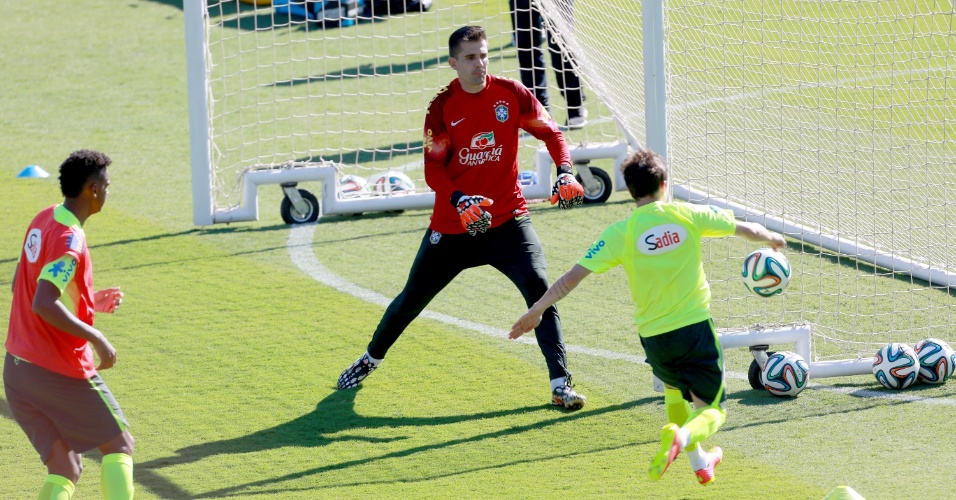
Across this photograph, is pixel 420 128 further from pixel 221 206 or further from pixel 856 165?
pixel 856 165

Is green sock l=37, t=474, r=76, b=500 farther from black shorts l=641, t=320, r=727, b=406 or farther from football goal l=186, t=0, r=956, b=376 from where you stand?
football goal l=186, t=0, r=956, b=376

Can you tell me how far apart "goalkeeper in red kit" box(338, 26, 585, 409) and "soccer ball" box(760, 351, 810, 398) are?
104 cm

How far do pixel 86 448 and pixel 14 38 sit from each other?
15.6m

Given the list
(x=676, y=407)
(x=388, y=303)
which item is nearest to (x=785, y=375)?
(x=676, y=407)

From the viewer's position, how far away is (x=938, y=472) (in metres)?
5.71

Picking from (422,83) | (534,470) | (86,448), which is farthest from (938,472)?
(422,83)

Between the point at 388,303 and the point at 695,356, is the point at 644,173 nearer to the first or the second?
the point at 695,356

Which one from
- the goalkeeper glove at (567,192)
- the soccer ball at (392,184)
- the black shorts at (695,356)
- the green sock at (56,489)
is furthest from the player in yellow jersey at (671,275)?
the soccer ball at (392,184)

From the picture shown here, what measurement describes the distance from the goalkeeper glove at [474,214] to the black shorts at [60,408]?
2.07 meters

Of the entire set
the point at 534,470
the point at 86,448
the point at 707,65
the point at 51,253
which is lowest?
the point at 534,470

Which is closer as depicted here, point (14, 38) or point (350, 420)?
point (350, 420)

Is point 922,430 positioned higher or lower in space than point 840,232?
lower

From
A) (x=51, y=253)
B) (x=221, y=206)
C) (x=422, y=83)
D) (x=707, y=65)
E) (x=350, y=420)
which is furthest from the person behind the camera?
(x=422, y=83)

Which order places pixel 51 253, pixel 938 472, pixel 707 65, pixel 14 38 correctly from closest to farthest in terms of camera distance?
1. pixel 51 253
2. pixel 938 472
3. pixel 707 65
4. pixel 14 38
